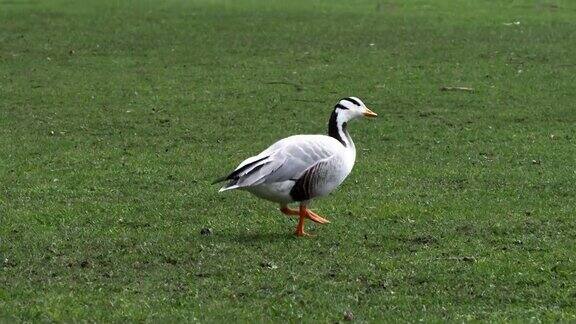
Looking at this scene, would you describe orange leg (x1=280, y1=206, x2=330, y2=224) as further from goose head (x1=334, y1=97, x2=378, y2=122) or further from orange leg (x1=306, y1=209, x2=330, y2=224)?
goose head (x1=334, y1=97, x2=378, y2=122)

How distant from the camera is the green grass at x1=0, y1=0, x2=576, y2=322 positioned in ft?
25.3

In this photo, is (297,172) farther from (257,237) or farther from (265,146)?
(265,146)

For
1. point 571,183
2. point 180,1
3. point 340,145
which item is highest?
point 340,145

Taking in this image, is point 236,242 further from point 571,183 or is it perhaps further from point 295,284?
point 571,183

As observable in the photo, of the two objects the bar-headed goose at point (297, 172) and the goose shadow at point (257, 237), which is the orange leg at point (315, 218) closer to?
the bar-headed goose at point (297, 172)

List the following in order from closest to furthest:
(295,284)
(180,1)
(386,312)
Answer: (386,312)
(295,284)
(180,1)

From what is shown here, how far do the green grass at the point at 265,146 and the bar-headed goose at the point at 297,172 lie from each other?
1.09 feet

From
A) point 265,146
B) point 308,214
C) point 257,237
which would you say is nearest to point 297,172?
point 308,214

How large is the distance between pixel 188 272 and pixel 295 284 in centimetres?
82

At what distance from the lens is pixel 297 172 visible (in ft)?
30.7

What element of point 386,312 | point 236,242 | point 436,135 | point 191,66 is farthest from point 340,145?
point 191,66

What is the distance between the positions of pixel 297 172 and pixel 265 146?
15.2 ft

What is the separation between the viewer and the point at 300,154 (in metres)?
9.45

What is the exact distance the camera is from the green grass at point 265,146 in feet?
25.3
